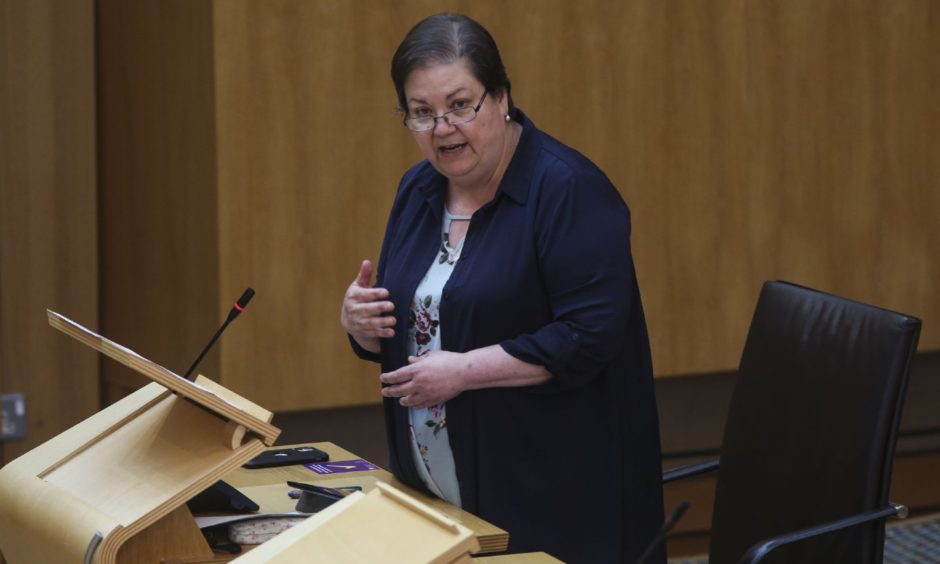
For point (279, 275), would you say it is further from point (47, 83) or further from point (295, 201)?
point (47, 83)

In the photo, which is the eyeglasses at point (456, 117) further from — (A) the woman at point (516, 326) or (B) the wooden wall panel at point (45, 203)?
(B) the wooden wall panel at point (45, 203)

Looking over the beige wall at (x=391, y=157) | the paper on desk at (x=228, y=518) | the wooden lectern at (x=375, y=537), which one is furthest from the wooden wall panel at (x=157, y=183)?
the wooden lectern at (x=375, y=537)

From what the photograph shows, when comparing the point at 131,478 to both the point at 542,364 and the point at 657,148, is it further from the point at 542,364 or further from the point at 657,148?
the point at 657,148

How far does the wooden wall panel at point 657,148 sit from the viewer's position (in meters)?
3.97

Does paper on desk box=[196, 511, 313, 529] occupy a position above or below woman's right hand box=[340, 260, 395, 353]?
below

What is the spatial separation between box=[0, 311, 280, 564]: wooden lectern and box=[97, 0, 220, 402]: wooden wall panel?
1812 mm

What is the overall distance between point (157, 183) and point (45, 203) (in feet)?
1.32

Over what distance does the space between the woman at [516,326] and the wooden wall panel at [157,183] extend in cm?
165

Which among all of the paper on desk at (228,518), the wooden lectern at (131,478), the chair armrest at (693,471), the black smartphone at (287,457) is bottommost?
the chair armrest at (693,471)

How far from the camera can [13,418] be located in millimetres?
4270

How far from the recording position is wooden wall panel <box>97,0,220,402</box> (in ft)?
→ 13.1

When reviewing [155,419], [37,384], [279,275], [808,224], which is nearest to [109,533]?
[155,419]

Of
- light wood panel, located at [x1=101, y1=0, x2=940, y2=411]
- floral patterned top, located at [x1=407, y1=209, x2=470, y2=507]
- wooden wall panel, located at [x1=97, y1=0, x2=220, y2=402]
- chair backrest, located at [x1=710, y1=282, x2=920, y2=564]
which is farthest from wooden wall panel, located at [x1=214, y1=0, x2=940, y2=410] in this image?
chair backrest, located at [x1=710, y1=282, x2=920, y2=564]

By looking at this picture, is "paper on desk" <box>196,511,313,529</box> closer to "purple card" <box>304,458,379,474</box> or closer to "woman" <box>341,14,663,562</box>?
"woman" <box>341,14,663,562</box>
